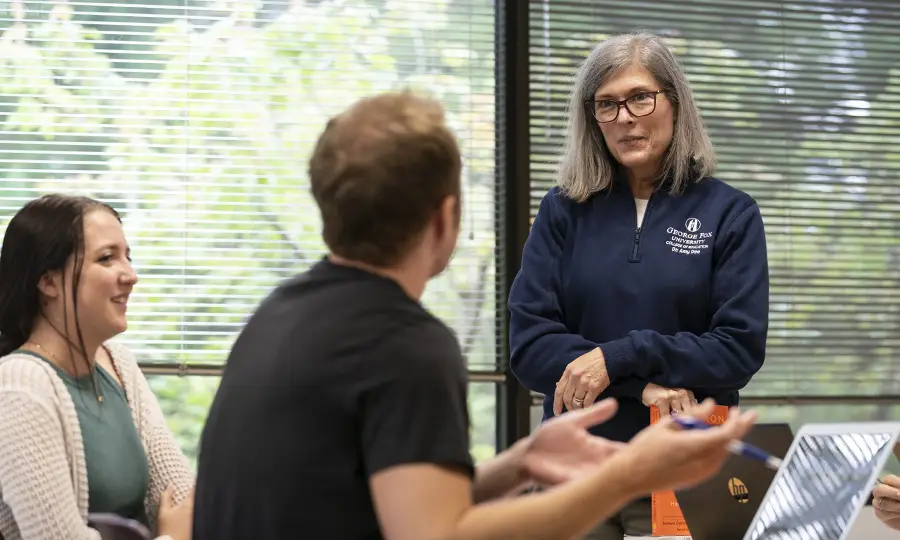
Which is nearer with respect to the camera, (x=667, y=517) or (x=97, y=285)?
(x=667, y=517)

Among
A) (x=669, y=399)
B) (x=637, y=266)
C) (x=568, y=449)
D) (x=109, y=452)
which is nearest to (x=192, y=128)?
(x=109, y=452)

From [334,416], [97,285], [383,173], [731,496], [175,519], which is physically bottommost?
[175,519]

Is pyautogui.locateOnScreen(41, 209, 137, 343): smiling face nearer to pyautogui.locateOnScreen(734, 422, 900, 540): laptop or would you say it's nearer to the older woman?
the older woman

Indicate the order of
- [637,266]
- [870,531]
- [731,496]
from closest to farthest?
[731,496] → [637,266] → [870,531]

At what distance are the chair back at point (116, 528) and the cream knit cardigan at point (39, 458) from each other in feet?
0.10

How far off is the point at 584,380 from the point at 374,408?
3.29 feet

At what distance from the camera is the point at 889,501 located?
6.79 ft

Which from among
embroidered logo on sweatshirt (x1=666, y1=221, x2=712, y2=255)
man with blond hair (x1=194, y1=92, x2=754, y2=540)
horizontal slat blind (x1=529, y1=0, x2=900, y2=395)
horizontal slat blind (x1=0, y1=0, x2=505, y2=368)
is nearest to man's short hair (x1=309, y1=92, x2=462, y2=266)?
man with blond hair (x1=194, y1=92, x2=754, y2=540)

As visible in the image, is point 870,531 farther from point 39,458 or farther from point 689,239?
→ point 39,458

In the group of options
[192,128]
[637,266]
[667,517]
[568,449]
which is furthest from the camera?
[192,128]

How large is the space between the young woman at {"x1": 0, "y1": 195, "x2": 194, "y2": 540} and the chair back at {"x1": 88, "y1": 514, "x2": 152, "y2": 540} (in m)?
0.04

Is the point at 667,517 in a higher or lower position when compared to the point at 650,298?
lower

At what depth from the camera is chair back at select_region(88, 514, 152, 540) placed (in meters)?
1.92

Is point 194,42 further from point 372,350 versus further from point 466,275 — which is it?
point 372,350
